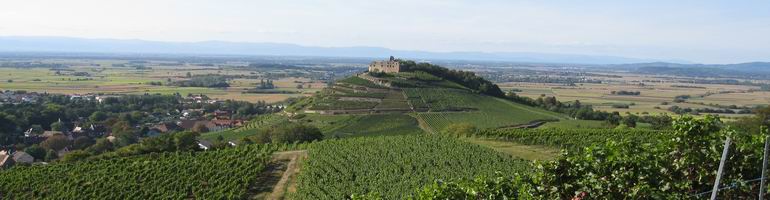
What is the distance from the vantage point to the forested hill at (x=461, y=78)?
8250cm

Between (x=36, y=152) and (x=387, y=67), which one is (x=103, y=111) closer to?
(x=36, y=152)

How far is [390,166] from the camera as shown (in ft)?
93.1

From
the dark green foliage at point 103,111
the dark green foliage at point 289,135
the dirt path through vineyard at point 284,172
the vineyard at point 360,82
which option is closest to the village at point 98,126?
the dark green foliage at point 103,111

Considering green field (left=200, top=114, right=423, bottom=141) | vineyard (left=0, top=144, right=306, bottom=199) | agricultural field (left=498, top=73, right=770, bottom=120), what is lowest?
agricultural field (left=498, top=73, right=770, bottom=120)

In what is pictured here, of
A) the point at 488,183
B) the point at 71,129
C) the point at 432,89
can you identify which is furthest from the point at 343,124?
the point at 488,183

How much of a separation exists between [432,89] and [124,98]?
57.6 meters

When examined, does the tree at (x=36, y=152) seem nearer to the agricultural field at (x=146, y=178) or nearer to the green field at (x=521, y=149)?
the agricultural field at (x=146, y=178)

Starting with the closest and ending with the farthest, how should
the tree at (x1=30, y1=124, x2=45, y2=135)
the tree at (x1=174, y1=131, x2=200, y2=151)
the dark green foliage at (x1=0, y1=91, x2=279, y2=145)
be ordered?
the tree at (x1=174, y1=131, x2=200, y2=151) → the dark green foliage at (x1=0, y1=91, x2=279, y2=145) → the tree at (x1=30, y1=124, x2=45, y2=135)

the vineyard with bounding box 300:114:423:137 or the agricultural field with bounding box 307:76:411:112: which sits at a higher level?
the agricultural field with bounding box 307:76:411:112

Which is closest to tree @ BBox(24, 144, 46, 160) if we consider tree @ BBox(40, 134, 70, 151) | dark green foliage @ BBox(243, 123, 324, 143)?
tree @ BBox(40, 134, 70, 151)

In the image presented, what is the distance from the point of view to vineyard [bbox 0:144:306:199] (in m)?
26.9

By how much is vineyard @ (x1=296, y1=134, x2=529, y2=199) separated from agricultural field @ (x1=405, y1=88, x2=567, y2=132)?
20.3 metres

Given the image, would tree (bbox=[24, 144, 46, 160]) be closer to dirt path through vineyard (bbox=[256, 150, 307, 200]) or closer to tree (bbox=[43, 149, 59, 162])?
tree (bbox=[43, 149, 59, 162])

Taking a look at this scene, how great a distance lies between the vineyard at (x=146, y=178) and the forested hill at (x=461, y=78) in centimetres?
5254
